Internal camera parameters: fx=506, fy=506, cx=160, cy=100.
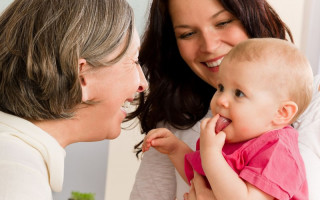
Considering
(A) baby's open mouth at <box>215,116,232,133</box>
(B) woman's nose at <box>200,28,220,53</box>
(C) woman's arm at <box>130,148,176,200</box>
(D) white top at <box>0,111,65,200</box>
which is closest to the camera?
(D) white top at <box>0,111,65,200</box>

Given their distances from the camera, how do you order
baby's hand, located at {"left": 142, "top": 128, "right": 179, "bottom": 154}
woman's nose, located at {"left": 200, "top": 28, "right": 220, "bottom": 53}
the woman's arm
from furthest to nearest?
1. the woman's arm
2. woman's nose, located at {"left": 200, "top": 28, "right": 220, "bottom": 53}
3. baby's hand, located at {"left": 142, "top": 128, "right": 179, "bottom": 154}

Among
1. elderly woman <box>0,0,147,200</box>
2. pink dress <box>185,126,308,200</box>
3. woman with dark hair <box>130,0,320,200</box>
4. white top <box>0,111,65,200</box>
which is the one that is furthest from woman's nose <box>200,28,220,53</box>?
white top <box>0,111,65,200</box>

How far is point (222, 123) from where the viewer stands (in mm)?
1490

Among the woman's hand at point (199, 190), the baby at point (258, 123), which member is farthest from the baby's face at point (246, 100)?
the woman's hand at point (199, 190)

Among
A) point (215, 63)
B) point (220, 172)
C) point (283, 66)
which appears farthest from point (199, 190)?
point (215, 63)

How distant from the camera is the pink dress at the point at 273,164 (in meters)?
1.37

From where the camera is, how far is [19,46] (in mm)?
1475

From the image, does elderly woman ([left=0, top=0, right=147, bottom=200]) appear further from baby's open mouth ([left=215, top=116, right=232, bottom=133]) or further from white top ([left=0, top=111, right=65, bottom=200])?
baby's open mouth ([left=215, top=116, right=232, bottom=133])

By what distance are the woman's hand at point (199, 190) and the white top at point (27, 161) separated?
1.36 feet

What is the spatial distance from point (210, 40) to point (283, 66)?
51 cm

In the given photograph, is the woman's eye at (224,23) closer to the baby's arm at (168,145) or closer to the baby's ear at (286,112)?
the baby's arm at (168,145)

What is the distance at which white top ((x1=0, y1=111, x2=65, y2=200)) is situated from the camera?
47.6 inches

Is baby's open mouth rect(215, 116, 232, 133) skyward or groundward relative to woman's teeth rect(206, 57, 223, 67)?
skyward

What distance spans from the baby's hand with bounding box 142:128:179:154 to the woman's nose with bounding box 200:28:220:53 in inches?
14.1
